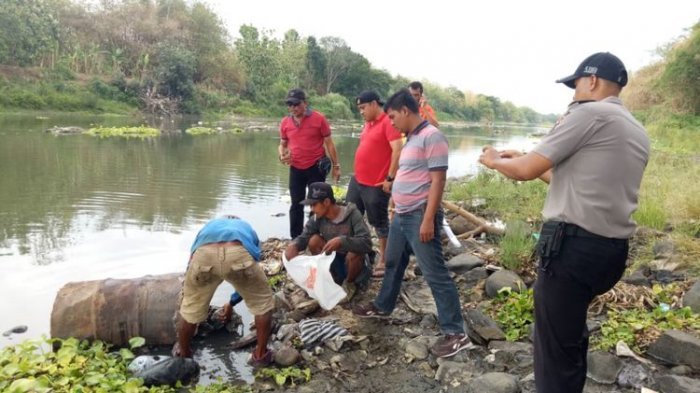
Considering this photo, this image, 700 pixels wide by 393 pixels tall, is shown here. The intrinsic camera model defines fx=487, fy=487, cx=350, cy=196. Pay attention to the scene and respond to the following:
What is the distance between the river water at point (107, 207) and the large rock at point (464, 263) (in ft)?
6.91

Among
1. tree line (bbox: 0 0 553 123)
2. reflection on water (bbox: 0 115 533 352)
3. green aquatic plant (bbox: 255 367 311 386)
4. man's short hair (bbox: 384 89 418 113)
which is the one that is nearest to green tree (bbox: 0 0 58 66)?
tree line (bbox: 0 0 553 123)

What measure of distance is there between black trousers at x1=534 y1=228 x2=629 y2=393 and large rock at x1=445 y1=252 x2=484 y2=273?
247cm

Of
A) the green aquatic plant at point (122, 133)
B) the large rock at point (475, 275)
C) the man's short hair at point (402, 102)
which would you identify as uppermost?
the man's short hair at point (402, 102)

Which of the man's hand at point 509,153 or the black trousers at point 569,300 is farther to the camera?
the man's hand at point 509,153

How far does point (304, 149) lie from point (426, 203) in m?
2.46

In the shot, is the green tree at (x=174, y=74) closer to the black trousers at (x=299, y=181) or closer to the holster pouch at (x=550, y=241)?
the black trousers at (x=299, y=181)

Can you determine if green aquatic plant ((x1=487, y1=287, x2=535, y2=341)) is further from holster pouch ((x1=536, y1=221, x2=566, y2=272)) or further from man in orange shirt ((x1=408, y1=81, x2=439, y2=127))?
man in orange shirt ((x1=408, y1=81, x2=439, y2=127))

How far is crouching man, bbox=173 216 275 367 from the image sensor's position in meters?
3.27

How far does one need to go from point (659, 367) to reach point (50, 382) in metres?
3.78

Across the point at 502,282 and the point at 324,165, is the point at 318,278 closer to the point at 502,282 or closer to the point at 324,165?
the point at 502,282

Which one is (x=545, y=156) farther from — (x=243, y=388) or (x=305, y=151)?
(x=305, y=151)

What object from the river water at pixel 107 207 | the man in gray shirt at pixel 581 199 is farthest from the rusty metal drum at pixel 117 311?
the man in gray shirt at pixel 581 199

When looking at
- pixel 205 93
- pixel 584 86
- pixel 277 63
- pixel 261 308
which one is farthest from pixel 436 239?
pixel 277 63

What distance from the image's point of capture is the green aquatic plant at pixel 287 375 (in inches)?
A: 127
